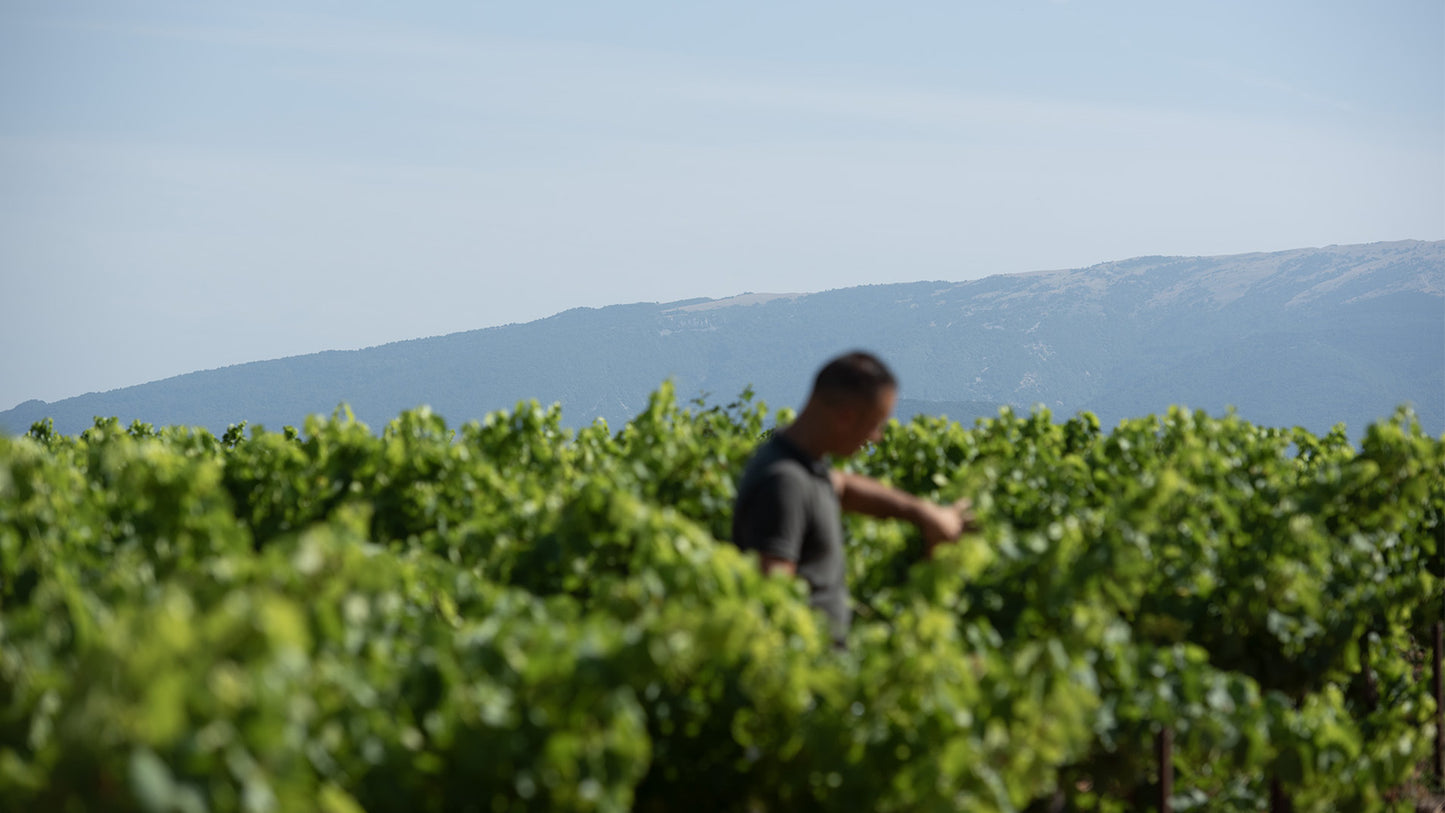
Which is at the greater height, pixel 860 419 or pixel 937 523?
pixel 860 419

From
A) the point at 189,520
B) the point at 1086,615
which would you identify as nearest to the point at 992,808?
the point at 1086,615

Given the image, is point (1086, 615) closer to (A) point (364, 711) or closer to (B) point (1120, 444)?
(A) point (364, 711)

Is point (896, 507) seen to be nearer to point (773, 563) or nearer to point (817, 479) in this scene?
point (817, 479)

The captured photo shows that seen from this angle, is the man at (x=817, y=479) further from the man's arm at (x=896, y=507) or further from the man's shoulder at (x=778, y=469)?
the man's arm at (x=896, y=507)

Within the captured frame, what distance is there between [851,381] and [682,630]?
1.48m

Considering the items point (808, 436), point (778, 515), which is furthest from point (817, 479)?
point (778, 515)

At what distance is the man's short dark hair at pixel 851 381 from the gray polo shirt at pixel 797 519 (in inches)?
7.9

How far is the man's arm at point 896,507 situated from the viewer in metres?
4.36

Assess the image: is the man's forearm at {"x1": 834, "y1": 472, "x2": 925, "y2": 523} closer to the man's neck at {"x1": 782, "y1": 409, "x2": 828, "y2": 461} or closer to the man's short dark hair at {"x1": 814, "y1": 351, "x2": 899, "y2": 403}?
the man's neck at {"x1": 782, "y1": 409, "x2": 828, "y2": 461}

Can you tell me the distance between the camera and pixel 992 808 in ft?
9.94

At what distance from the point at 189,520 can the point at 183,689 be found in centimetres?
261

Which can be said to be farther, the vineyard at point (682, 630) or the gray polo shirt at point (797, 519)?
the gray polo shirt at point (797, 519)

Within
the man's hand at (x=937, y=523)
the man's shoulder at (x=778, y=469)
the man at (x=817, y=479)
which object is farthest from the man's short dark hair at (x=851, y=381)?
the man's hand at (x=937, y=523)

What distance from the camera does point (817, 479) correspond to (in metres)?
4.11
